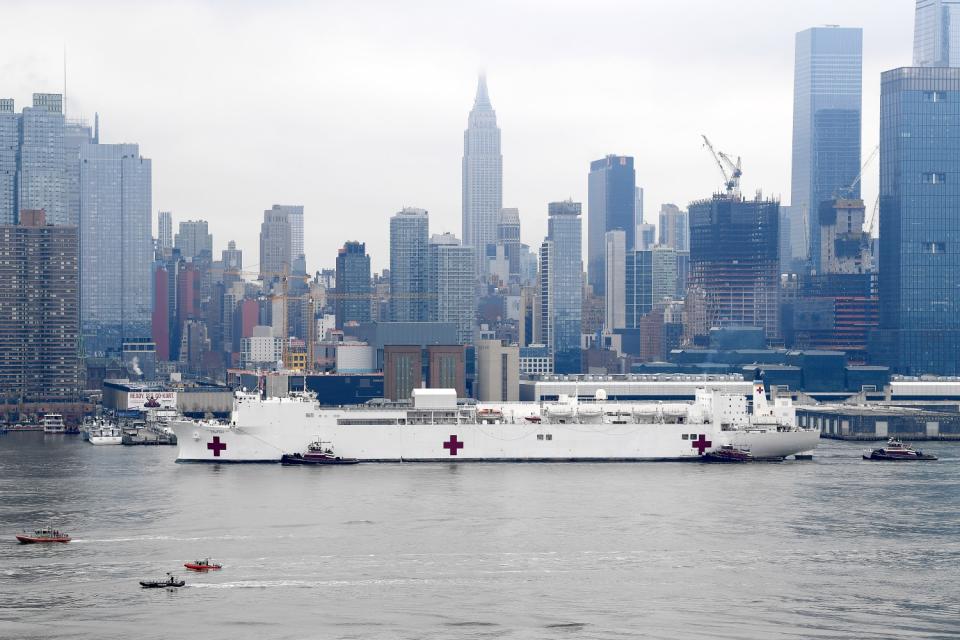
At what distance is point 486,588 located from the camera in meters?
32.7

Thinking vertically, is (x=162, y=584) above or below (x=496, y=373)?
below

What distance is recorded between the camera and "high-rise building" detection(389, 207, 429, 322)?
580 ft

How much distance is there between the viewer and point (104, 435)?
262 feet

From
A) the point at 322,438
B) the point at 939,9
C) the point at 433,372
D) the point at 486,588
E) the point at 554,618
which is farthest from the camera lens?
the point at 939,9

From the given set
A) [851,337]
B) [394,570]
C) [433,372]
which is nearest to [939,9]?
[851,337]

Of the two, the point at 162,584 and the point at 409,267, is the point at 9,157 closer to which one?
the point at 409,267

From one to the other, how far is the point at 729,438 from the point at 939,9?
14076 centimetres

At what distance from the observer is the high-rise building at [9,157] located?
7387 inches

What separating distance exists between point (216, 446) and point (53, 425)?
4028 cm

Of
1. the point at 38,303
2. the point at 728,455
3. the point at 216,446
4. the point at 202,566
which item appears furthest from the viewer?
the point at 38,303

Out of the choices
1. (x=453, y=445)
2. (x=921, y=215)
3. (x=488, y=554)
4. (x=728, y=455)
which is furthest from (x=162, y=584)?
(x=921, y=215)

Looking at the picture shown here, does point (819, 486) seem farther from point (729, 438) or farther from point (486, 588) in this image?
point (486, 588)

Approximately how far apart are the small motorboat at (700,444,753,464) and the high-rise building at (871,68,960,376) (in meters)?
81.3

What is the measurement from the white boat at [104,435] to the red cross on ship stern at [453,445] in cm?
2579
